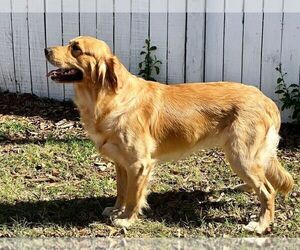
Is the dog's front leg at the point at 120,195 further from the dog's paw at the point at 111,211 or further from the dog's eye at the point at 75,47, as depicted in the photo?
the dog's eye at the point at 75,47

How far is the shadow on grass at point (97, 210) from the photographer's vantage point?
4.57 meters

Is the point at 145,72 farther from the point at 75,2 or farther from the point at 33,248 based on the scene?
the point at 33,248

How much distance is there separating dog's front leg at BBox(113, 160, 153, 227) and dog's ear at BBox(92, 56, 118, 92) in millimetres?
580

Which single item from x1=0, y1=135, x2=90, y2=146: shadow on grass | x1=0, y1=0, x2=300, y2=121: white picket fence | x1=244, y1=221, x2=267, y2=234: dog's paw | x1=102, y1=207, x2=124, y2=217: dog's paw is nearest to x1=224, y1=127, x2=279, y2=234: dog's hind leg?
x1=244, y1=221, x2=267, y2=234: dog's paw

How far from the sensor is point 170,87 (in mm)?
4590

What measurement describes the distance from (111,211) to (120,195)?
0.46 ft

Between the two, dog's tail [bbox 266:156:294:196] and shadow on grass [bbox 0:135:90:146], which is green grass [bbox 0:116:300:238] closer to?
shadow on grass [bbox 0:135:90:146]

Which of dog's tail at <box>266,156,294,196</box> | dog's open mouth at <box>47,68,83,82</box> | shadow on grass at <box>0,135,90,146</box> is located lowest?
shadow on grass at <box>0,135,90,146</box>

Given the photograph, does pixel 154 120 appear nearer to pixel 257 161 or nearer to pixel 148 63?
pixel 257 161

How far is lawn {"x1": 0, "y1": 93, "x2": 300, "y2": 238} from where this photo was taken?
4.45 meters

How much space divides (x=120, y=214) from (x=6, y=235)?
84cm

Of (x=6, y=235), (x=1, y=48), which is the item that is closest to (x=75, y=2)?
(x=1, y=48)

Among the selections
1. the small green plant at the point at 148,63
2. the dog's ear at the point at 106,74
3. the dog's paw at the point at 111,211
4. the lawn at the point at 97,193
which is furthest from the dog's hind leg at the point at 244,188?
the small green plant at the point at 148,63

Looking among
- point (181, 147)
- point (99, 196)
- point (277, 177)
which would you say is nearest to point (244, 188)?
point (277, 177)
